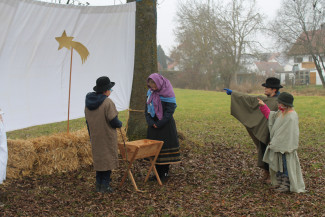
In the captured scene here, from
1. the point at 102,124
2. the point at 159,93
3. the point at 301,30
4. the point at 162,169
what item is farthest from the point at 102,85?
the point at 301,30

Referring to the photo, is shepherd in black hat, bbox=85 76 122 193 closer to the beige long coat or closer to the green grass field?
the beige long coat

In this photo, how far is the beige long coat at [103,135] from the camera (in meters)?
4.73

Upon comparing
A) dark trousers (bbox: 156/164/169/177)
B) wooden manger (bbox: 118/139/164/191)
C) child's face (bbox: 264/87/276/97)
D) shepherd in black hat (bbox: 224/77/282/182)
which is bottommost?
dark trousers (bbox: 156/164/169/177)

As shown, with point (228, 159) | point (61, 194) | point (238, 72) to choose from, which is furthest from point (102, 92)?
point (238, 72)

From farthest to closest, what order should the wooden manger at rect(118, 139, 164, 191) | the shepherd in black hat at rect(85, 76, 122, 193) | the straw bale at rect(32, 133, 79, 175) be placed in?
the straw bale at rect(32, 133, 79, 175) → the wooden manger at rect(118, 139, 164, 191) → the shepherd in black hat at rect(85, 76, 122, 193)

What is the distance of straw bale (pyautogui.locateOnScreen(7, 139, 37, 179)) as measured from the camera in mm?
5492

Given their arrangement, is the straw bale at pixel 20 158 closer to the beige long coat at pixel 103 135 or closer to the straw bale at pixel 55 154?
the straw bale at pixel 55 154

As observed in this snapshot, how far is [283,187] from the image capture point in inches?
195

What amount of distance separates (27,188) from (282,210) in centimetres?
356

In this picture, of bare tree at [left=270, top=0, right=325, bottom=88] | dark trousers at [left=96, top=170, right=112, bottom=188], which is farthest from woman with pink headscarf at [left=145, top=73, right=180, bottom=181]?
bare tree at [left=270, top=0, right=325, bottom=88]

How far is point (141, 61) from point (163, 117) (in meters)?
2.02

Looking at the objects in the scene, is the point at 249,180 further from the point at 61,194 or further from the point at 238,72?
the point at 238,72

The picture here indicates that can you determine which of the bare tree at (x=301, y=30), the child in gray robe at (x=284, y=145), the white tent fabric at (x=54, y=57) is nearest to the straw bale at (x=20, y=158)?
the white tent fabric at (x=54, y=57)

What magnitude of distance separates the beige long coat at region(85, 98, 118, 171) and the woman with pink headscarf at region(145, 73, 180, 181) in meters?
0.71
